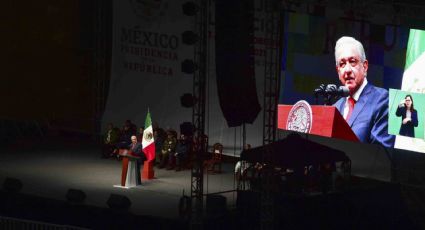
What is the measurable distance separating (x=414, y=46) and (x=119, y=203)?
6511 millimetres

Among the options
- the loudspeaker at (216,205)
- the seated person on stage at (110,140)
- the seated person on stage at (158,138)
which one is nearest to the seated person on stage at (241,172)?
the loudspeaker at (216,205)

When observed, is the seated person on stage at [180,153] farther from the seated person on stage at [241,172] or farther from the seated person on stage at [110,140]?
the seated person on stage at [241,172]

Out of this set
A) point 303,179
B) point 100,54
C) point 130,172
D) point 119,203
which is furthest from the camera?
point 100,54

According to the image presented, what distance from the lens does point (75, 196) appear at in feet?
52.7

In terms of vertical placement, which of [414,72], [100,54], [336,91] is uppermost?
[100,54]

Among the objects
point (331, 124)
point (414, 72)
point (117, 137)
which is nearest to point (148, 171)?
point (117, 137)

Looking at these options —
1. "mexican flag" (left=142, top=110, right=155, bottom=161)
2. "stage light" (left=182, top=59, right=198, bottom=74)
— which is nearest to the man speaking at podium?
"mexican flag" (left=142, top=110, right=155, bottom=161)

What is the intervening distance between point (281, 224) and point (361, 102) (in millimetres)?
4643

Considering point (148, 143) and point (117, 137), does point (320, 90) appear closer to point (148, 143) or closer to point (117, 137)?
point (148, 143)

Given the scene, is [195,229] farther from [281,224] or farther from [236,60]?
[236,60]

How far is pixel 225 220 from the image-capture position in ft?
48.9

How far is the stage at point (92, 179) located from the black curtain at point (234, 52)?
1956 mm

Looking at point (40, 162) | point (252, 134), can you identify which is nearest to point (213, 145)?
point (252, 134)

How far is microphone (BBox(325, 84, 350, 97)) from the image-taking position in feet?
61.6
